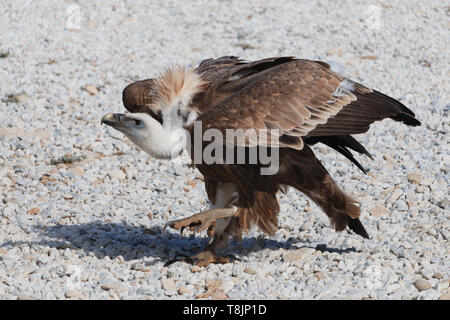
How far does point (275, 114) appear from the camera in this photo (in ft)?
16.6

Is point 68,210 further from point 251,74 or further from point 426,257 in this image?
point 426,257

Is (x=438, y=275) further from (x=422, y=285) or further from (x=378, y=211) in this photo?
(x=378, y=211)

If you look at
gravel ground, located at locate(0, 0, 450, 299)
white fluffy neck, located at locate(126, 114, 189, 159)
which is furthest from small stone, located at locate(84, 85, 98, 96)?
white fluffy neck, located at locate(126, 114, 189, 159)

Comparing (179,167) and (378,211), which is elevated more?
(179,167)

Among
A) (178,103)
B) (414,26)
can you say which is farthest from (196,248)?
(414,26)

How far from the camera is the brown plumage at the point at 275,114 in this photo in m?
5.02

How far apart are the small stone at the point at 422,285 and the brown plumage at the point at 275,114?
0.83 m

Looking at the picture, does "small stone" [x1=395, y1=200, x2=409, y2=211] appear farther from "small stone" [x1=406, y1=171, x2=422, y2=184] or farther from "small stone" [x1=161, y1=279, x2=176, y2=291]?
"small stone" [x1=161, y1=279, x2=176, y2=291]

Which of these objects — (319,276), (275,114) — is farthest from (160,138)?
(319,276)

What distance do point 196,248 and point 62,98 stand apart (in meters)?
3.59

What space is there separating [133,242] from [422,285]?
221 cm

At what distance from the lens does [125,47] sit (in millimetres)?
10500

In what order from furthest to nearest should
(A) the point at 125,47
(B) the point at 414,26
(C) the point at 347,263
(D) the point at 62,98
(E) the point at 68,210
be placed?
(B) the point at 414,26, (A) the point at 125,47, (D) the point at 62,98, (E) the point at 68,210, (C) the point at 347,263

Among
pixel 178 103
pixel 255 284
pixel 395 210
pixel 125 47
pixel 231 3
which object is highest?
pixel 231 3
